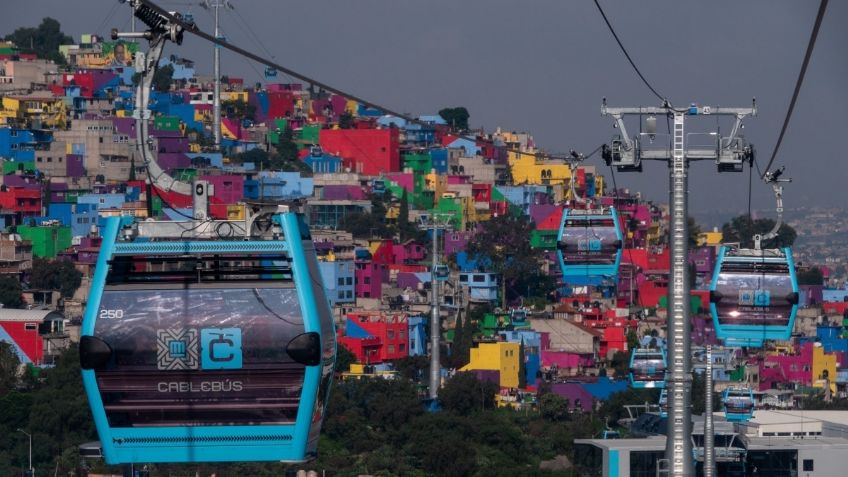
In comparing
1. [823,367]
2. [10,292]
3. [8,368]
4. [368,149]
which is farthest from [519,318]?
[368,149]

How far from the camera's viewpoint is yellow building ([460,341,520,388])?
56000 mm

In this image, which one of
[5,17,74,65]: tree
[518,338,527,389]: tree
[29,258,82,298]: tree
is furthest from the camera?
[5,17,74,65]: tree

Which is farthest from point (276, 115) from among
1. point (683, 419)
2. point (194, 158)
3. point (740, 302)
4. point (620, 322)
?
point (683, 419)

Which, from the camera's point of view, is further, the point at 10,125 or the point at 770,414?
the point at 10,125

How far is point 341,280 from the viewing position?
66.8 metres

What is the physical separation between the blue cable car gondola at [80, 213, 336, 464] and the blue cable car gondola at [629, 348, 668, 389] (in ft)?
53.7

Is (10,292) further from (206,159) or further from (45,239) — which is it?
(206,159)

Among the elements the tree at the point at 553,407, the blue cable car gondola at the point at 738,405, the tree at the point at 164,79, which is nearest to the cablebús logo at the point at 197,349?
the blue cable car gondola at the point at 738,405

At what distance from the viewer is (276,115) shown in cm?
9994

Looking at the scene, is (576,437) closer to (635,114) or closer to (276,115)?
(635,114)

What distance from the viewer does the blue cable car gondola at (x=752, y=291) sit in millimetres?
22938

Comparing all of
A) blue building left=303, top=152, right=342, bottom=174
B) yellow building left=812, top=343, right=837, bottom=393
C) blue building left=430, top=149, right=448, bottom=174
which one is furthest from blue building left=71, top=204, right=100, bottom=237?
blue building left=430, top=149, right=448, bottom=174

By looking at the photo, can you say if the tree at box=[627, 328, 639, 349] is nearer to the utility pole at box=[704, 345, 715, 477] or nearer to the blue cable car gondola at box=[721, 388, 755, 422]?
the blue cable car gondola at box=[721, 388, 755, 422]

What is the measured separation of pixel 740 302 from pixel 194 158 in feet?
187
